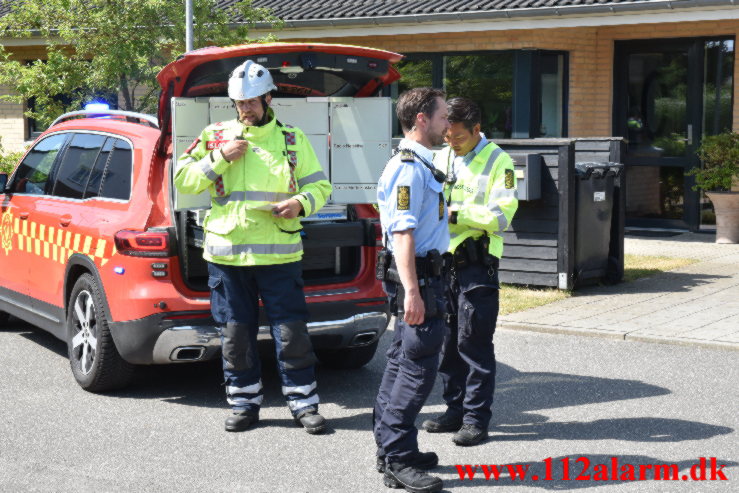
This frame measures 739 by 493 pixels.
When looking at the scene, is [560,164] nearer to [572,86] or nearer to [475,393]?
[475,393]

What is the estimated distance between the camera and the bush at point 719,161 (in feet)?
44.8

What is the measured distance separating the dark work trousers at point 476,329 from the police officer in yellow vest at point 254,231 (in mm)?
809

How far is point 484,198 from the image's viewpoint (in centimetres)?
571

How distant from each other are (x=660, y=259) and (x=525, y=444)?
283 inches

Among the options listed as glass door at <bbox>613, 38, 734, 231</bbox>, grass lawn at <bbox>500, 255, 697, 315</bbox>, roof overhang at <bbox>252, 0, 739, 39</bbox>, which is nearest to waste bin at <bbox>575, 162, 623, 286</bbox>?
grass lawn at <bbox>500, 255, 697, 315</bbox>

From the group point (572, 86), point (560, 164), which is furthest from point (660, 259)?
point (572, 86)

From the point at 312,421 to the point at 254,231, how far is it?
3.37ft

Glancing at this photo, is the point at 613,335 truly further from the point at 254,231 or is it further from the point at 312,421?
the point at 254,231

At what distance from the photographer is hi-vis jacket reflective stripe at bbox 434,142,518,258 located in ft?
18.5

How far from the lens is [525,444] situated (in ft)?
18.3

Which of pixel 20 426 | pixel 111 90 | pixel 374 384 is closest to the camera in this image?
pixel 20 426

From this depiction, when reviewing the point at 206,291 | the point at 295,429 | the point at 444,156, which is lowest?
the point at 295,429

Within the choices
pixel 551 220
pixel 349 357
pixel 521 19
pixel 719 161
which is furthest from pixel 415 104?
pixel 719 161

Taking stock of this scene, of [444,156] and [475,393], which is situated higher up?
[444,156]
